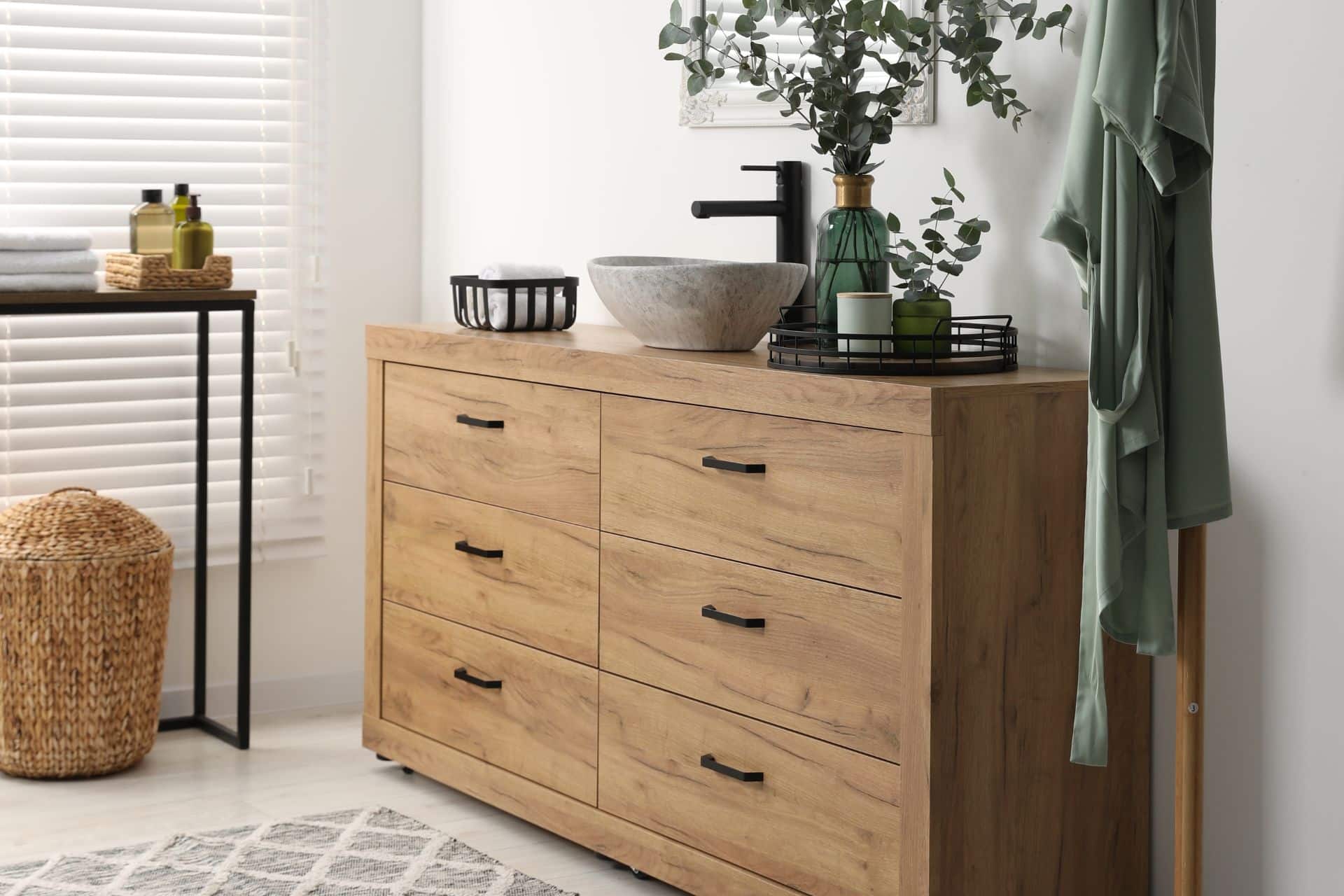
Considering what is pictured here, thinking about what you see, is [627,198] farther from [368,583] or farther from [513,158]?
[368,583]

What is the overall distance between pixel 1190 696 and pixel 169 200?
2336 millimetres

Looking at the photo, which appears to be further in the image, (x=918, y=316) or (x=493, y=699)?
(x=493, y=699)

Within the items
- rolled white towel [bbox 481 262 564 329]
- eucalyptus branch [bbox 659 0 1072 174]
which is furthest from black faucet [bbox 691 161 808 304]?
rolled white towel [bbox 481 262 564 329]

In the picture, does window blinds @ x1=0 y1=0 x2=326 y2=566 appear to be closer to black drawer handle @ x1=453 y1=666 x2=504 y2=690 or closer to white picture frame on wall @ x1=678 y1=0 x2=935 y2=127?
black drawer handle @ x1=453 y1=666 x2=504 y2=690

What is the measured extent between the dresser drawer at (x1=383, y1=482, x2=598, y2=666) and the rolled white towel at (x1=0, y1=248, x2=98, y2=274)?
681 millimetres

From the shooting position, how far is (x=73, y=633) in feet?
9.46

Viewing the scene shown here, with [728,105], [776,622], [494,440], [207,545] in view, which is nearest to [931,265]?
[776,622]

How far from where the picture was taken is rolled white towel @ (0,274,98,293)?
2797 mm

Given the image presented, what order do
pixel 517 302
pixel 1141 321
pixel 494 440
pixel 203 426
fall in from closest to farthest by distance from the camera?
pixel 1141 321 → pixel 494 440 → pixel 517 302 → pixel 203 426

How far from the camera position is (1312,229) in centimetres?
188

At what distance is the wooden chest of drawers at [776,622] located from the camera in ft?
6.28

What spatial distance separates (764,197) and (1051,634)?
1023mm

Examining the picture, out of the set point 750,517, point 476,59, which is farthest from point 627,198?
point 750,517

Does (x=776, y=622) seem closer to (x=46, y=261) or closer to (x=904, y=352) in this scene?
(x=904, y=352)
